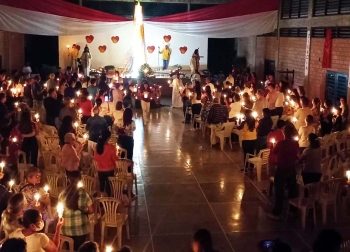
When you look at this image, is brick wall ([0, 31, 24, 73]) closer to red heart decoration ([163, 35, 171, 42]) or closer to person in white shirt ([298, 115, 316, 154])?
red heart decoration ([163, 35, 171, 42])

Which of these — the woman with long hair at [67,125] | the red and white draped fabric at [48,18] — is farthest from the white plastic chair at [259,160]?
the red and white draped fabric at [48,18]

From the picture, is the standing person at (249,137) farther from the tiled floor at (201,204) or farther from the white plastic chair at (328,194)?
the white plastic chair at (328,194)

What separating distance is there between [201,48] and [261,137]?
16.5 meters

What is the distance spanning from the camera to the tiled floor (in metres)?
7.89

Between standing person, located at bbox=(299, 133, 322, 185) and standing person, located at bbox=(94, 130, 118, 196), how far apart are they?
10.7 feet

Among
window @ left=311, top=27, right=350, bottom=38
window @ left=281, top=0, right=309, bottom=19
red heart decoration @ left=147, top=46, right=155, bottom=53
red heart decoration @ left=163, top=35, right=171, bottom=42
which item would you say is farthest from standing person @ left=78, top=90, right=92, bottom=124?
red heart decoration @ left=163, top=35, right=171, bottom=42

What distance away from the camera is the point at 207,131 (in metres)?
15.1

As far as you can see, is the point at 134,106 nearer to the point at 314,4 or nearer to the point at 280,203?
the point at 314,4

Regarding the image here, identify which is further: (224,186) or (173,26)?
(173,26)

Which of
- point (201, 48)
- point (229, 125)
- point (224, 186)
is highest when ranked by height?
point (201, 48)

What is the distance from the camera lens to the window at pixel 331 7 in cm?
1438

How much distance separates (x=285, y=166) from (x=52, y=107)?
6802 mm

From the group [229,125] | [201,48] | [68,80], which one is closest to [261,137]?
[229,125]

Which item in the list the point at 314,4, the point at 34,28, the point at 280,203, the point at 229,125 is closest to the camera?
the point at 280,203
